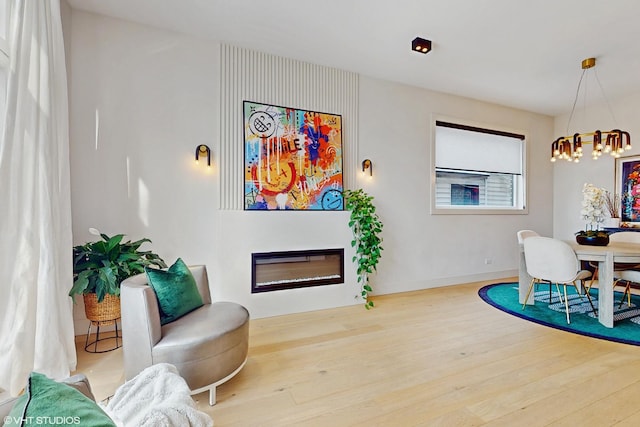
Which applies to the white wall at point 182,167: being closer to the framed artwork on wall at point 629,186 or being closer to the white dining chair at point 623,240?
the white dining chair at point 623,240

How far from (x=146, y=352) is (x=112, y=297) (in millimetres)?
Answer: 1054

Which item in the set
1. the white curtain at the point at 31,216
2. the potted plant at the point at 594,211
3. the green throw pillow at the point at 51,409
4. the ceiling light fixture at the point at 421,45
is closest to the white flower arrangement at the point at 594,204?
the potted plant at the point at 594,211

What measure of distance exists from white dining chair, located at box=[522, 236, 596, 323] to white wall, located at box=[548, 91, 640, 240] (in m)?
2.64

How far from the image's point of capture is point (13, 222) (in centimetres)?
181

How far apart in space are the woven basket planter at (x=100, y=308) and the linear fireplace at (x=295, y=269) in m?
1.30

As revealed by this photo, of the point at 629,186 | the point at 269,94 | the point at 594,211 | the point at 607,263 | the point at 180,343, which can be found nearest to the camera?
the point at 180,343

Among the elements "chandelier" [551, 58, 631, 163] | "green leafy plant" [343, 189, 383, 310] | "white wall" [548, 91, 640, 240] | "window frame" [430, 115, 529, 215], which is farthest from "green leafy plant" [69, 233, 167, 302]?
"white wall" [548, 91, 640, 240]

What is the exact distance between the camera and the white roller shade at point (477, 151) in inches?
186

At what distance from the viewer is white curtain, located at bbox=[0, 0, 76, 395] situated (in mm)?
1770

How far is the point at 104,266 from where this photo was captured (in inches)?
96.3

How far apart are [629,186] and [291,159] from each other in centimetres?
521

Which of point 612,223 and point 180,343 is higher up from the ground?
point 612,223

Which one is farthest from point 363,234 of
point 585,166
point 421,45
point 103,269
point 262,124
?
point 585,166

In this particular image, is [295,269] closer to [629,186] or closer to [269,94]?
[269,94]
